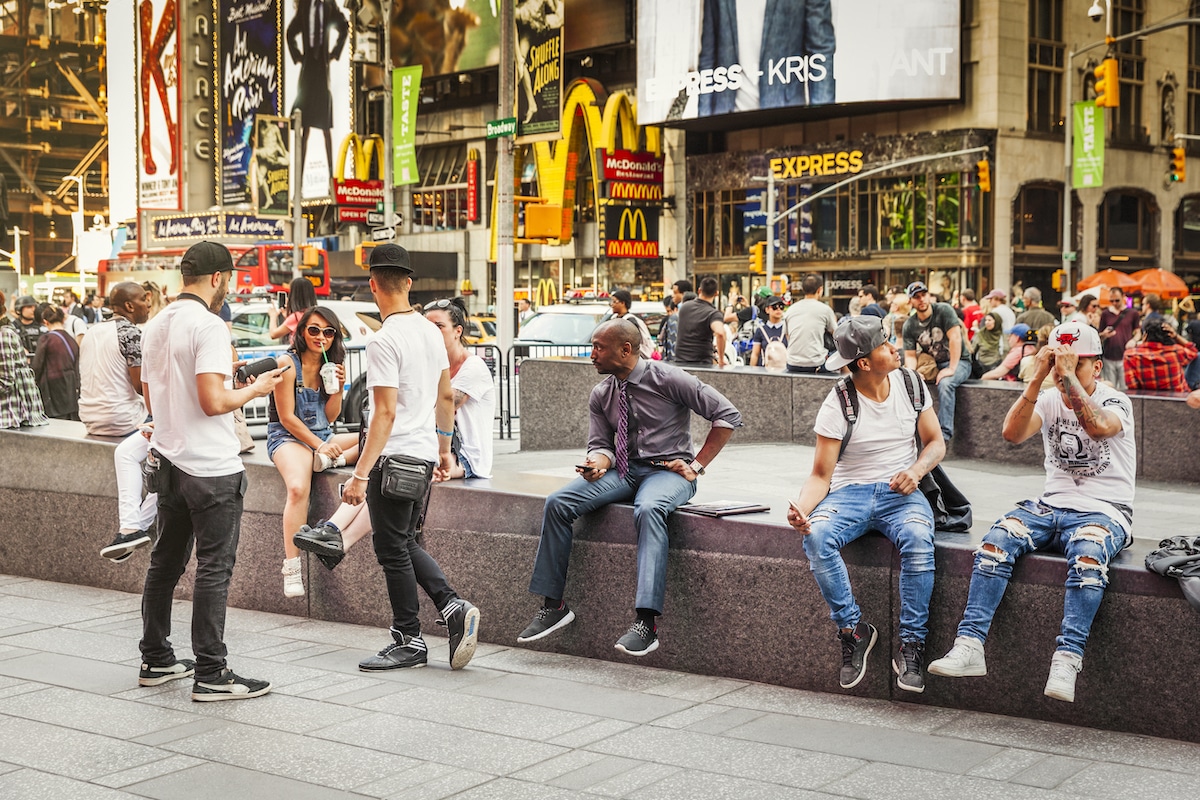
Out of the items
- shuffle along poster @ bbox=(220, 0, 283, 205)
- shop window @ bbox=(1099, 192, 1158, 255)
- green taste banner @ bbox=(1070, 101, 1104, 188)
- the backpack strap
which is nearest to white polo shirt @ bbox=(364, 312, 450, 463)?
the backpack strap

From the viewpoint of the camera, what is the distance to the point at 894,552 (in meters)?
5.86

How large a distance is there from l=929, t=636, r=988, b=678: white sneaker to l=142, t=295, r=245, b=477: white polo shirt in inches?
122

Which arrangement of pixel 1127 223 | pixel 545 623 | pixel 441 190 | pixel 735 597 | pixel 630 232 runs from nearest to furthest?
pixel 735 597, pixel 545 623, pixel 1127 223, pixel 630 232, pixel 441 190

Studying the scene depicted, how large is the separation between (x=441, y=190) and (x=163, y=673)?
55.8 meters

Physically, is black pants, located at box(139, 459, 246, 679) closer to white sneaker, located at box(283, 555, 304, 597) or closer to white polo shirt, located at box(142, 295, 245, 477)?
white polo shirt, located at box(142, 295, 245, 477)

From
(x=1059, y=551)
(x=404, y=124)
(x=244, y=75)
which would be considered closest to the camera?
(x=1059, y=551)

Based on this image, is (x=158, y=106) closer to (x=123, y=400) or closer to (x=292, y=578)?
(x=123, y=400)

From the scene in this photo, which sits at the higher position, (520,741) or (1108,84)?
(1108,84)

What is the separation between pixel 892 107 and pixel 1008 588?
40.1m

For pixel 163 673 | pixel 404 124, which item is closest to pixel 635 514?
pixel 163 673

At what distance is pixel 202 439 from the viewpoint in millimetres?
6023

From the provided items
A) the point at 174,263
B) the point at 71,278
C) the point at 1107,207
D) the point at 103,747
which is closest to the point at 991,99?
the point at 1107,207

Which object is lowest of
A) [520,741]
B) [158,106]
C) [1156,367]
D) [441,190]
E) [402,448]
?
[520,741]

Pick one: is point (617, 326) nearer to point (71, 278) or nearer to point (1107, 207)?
point (1107, 207)
